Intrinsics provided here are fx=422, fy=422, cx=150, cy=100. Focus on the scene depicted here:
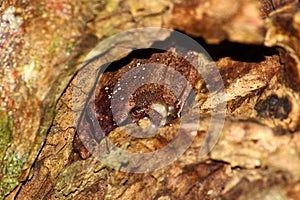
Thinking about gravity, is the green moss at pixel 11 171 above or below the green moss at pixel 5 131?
below

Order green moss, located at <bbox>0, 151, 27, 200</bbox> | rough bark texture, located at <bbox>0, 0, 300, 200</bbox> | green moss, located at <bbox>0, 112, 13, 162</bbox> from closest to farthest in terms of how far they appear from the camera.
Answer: rough bark texture, located at <bbox>0, 0, 300, 200</bbox>, green moss, located at <bbox>0, 112, 13, 162</bbox>, green moss, located at <bbox>0, 151, 27, 200</bbox>

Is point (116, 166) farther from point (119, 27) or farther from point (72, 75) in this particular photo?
point (119, 27)

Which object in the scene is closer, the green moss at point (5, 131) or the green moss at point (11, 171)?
the green moss at point (5, 131)

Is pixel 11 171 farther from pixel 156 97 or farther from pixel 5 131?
pixel 156 97

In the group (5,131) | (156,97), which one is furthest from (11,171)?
(156,97)

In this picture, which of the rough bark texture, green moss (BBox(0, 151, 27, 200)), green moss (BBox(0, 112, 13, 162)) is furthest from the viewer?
green moss (BBox(0, 151, 27, 200))

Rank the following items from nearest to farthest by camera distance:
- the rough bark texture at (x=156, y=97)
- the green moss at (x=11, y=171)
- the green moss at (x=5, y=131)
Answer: the rough bark texture at (x=156, y=97) < the green moss at (x=5, y=131) < the green moss at (x=11, y=171)

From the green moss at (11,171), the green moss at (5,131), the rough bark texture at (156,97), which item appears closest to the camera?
the rough bark texture at (156,97)

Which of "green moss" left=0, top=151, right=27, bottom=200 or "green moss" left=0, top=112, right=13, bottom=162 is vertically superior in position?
"green moss" left=0, top=112, right=13, bottom=162
